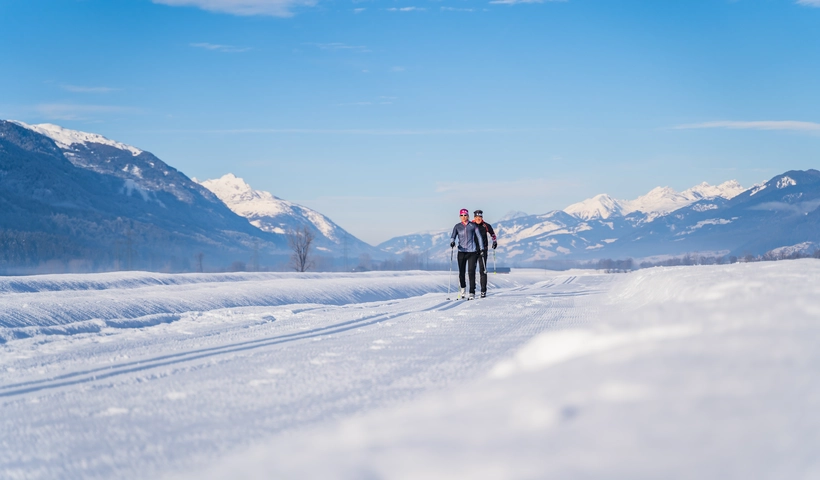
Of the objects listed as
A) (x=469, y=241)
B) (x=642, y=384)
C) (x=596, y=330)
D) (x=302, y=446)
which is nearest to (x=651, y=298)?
(x=469, y=241)

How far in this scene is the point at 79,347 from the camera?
9648mm

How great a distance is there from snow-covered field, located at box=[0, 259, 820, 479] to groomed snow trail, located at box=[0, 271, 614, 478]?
3 cm

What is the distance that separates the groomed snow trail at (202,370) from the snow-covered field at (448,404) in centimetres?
3

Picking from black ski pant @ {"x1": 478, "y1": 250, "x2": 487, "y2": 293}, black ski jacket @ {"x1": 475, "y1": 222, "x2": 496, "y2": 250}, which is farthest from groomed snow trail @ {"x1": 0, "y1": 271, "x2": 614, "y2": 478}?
black ski jacket @ {"x1": 475, "y1": 222, "x2": 496, "y2": 250}

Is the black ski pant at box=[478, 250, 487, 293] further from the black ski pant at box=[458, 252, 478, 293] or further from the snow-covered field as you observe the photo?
the snow-covered field

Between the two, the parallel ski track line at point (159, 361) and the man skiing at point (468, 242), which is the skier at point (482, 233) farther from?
the parallel ski track line at point (159, 361)

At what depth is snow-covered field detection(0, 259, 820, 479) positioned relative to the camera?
3586 millimetres

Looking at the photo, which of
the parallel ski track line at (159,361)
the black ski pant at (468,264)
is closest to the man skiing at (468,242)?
the black ski pant at (468,264)

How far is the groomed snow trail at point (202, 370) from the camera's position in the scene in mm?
4430

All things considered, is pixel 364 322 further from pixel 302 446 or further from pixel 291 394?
pixel 302 446

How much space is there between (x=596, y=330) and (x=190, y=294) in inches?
554

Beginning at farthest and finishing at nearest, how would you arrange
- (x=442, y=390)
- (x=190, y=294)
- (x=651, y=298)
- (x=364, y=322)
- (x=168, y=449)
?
(x=190, y=294)
(x=651, y=298)
(x=364, y=322)
(x=442, y=390)
(x=168, y=449)

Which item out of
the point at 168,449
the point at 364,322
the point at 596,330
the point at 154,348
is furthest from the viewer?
the point at 364,322

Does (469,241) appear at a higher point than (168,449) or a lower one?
higher
